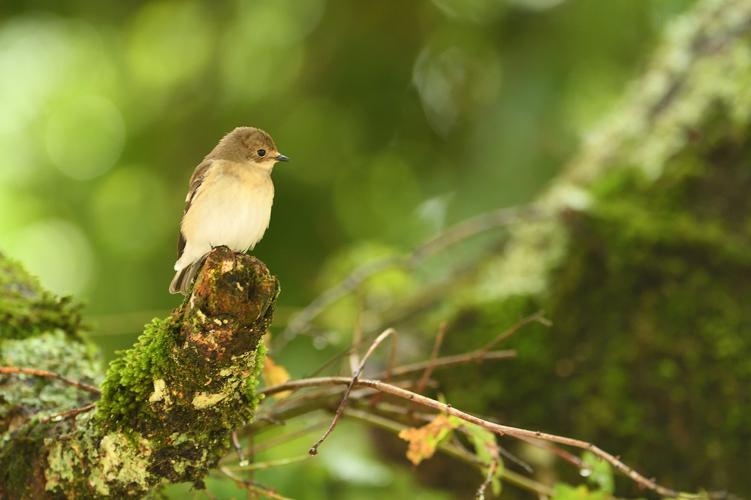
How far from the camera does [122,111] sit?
6242 mm

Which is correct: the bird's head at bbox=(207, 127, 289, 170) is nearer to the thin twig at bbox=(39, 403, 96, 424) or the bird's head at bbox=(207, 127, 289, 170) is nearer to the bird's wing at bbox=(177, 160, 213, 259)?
the bird's wing at bbox=(177, 160, 213, 259)

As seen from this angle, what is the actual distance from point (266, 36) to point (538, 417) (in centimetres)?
380

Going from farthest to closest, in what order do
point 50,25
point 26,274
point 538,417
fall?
point 50,25 → point 538,417 → point 26,274

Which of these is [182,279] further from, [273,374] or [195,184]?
[273,374]

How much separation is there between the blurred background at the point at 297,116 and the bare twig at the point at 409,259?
5.25ft

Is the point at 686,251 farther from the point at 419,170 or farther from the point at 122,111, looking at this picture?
the point at 122,111

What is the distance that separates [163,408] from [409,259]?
2.00m

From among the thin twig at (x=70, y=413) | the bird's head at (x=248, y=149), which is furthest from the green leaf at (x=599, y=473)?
the bird's head at (x=248, y=149)

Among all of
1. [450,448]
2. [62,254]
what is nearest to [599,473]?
[450,448]

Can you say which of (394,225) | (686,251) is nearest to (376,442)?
(686,251)

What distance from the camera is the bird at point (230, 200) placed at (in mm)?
3104

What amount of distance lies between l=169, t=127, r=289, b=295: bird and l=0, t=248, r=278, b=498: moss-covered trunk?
2.83ft

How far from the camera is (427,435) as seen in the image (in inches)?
93.5

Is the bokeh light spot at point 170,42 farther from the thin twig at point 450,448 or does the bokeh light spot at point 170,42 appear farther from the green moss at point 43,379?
the thin twig at point 450,448
